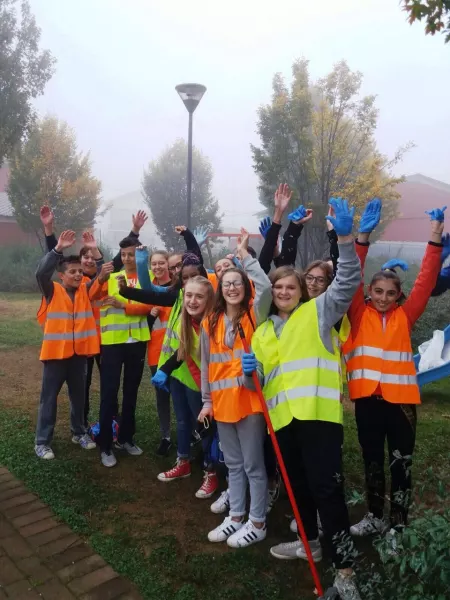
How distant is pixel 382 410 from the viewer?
9.36 feet

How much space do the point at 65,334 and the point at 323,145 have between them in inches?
438

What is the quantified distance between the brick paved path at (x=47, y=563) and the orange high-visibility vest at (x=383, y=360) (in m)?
1.70

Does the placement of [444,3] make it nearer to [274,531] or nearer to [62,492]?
[274,531]

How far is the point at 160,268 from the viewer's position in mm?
4297

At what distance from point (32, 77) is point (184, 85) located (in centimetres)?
887

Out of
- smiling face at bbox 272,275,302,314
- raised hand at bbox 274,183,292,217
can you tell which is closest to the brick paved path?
smiling face at bbox 272,275,302,314

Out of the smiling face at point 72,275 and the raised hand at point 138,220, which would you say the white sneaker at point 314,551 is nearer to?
the smiling face at point 72,275

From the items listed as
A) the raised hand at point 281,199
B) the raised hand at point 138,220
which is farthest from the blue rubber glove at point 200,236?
the raised hand at point 281,199

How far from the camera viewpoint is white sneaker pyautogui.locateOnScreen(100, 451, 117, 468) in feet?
13.2

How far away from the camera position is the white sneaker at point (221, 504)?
3395mm

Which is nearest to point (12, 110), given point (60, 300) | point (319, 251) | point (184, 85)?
point (184, 85)

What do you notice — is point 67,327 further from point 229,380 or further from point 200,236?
point 229,380

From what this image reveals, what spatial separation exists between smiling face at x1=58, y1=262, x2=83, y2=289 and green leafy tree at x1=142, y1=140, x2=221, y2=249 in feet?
91.7

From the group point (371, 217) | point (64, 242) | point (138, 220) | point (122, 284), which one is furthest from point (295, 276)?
point (138, 220)
